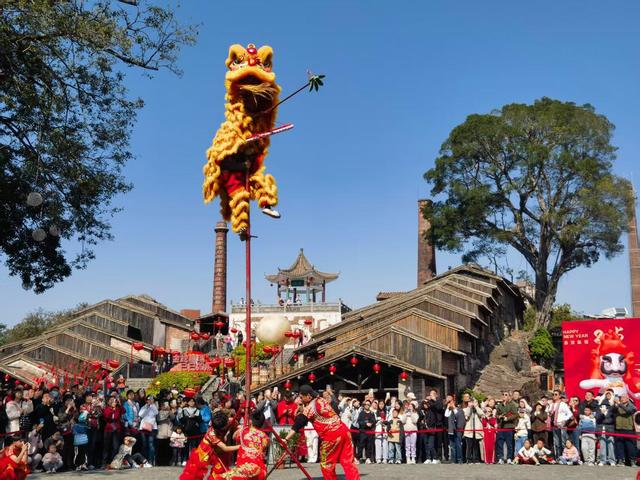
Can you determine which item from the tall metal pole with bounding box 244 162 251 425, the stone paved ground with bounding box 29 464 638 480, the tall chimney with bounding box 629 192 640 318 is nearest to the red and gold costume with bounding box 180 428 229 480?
the tall metal pole with bounding box 244 162 251 425

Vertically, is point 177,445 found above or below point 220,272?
below

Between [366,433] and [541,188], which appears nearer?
[366,433]

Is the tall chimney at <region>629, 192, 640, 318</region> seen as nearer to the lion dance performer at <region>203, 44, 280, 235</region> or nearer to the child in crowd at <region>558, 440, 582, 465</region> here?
the child in crowd at <region>558, 440, 582, 465</region>

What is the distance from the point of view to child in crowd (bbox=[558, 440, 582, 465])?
15.0 meters

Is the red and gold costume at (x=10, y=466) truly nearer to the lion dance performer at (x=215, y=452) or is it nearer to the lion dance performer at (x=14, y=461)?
the lion dance performer at (x=14, y=461)

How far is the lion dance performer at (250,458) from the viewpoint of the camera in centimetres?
823

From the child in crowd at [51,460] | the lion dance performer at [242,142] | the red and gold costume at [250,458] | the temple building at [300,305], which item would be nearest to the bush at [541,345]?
the temple building at [300,305]

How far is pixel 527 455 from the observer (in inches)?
598

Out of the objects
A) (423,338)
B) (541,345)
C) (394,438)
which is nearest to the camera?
(394,438)

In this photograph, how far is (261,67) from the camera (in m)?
10.5

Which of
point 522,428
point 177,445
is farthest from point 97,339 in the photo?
point 522,428

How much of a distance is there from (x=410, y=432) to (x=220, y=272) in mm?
44615

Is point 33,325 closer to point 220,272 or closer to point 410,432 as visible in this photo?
point 220,272

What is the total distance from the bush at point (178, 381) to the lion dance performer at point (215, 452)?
22.4 metres
